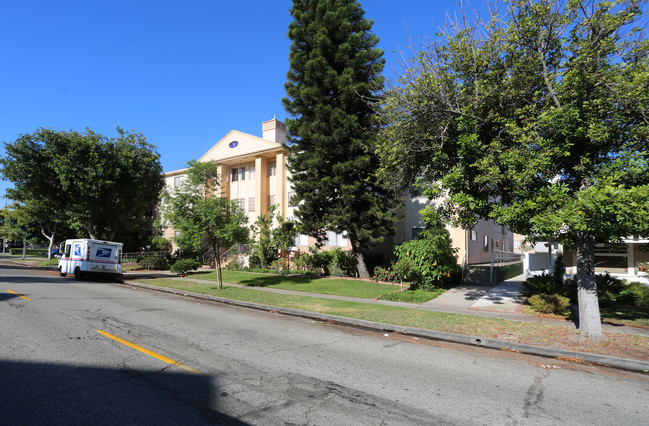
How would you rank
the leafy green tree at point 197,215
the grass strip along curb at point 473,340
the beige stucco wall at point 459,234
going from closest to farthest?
the grass strip along curb at point 473,340, the leafy green tree at point 197,215, the beige stucco wall at point 459,234

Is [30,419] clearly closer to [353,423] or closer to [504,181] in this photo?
[353,423]

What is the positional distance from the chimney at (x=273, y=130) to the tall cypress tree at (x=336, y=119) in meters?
11.8

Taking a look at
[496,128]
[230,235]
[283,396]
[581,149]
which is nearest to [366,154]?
[230,235]

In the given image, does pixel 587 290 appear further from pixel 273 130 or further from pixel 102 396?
pixel 273 130

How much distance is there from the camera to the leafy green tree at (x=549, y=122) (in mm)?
6996

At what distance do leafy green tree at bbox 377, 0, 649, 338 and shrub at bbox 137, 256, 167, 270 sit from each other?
2470 cm

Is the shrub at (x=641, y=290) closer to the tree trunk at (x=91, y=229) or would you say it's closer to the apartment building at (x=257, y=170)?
the apartment building at (x=257, y=170)

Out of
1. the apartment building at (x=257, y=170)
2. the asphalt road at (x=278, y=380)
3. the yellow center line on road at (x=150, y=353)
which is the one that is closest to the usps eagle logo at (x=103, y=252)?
the apartment building at (x=257, y=170)

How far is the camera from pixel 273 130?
31359 millimetres

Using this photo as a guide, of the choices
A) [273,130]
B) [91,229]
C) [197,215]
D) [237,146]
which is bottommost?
[91,229]

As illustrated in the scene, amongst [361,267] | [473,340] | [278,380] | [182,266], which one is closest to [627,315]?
[473,340]

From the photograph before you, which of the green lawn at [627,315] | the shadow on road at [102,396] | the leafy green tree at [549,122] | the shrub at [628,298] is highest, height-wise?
the leafy green tree at [549,122]

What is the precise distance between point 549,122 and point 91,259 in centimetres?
2202

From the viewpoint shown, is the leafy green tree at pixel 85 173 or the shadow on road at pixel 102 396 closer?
the shadow on road at pixel 102 396
